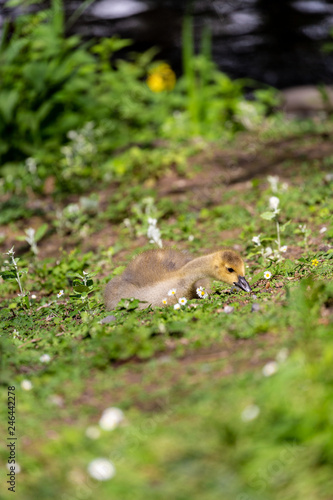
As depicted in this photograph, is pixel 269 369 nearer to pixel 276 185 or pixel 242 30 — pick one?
pixel 276 185

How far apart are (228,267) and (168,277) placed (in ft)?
1.47

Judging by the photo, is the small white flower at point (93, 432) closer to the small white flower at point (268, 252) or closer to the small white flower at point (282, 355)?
the small white flower at point (282, 355)

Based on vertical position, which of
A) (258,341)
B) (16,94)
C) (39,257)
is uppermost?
(16,94)

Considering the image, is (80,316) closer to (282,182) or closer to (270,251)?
(270,251)

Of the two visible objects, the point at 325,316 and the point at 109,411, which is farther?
the point at 325,316

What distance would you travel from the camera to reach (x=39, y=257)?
19.8ft

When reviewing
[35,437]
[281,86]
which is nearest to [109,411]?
[35,437]

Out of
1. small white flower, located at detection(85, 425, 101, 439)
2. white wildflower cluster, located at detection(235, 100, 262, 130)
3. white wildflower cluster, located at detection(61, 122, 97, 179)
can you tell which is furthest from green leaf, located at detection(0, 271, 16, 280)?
white wildflower cluster, located at detection(235, 100, 262, 130)

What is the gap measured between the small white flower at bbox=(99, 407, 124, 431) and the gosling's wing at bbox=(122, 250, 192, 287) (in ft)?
5.70

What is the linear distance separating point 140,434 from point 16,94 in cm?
600

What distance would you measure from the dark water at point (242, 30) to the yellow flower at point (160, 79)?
1.98 metres

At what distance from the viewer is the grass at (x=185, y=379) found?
97.7 inches

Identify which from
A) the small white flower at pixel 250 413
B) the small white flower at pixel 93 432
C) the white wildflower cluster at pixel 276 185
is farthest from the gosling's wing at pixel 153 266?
the small white flower at pixel 250 413

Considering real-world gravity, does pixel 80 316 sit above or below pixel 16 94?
below
